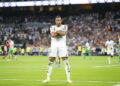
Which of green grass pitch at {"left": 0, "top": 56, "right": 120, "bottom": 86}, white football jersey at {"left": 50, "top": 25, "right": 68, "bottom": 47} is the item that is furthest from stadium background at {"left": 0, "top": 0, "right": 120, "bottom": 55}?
white football jersey at {"left": 50, "top": 25, "right": 68, "bottom": 47}

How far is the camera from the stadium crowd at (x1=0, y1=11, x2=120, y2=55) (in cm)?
5347

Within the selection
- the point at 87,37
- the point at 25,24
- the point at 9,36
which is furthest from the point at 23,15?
the point at 87,37

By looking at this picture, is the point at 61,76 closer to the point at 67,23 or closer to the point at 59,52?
the point at 59,52

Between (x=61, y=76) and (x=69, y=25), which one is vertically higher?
(x=69, y=25)

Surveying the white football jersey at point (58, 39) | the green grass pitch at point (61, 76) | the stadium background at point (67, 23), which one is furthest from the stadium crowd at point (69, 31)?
the white football jersey at point (58, 39)

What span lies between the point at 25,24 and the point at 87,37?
1334cm

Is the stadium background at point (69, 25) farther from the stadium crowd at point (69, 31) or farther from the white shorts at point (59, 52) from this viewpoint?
the white shorts at point (59, 52)

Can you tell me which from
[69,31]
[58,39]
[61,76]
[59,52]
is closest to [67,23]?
[69,31]

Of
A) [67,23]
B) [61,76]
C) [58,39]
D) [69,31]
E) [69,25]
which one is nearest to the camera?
[58,39]

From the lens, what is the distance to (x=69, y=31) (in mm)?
57875

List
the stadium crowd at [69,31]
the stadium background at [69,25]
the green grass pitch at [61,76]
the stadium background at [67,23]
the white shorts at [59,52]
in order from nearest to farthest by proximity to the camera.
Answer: the green grass pitch at [61,76]
the white shorts at [59,52]
the stadium crowd at [69,31]
the stadium background at [67,23]
the stadium background at [69,25]

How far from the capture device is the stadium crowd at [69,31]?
2105 inches

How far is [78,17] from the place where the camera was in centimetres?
6084

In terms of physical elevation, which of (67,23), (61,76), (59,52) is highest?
(67,23)
